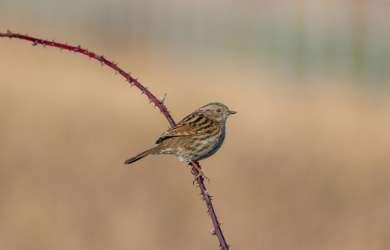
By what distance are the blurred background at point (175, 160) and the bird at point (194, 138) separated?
4753mm

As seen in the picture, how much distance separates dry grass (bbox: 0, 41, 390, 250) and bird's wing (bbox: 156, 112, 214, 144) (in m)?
4.60

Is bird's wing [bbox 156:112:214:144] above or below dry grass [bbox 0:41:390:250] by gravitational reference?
above

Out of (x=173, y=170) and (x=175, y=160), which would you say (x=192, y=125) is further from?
(x=173, y=170)

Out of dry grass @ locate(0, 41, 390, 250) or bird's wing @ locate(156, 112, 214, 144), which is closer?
bird's wing @ locate(156, 112, 214, 144)

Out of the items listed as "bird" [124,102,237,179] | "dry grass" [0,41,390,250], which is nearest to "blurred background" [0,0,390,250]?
"dry grass" [0,41,390,250]

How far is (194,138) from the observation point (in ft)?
24.1

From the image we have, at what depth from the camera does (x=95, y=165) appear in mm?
14250

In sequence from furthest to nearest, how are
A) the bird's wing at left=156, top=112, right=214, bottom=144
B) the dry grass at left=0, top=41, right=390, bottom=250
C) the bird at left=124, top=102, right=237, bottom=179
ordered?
the dry grass at left=0, top=41, right=390, bottom=250, the bird's wing at left=156, top=112, right=214, bottom=144, the bird at left=124, top=102, right=237, bottom=179

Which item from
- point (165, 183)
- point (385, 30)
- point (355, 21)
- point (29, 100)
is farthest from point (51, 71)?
point (385, 30)

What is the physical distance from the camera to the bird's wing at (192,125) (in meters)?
7.29

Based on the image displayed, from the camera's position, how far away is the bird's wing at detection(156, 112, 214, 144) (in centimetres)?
729

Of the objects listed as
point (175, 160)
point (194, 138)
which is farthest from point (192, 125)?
point (175, 160)

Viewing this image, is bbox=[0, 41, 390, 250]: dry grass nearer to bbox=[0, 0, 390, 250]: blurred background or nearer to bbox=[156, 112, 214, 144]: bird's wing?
bbox=[0, 0, 390, 250]: blurred background

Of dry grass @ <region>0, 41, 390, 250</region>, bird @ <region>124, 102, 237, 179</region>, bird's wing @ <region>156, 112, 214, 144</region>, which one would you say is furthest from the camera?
dry grass @ <region>0, 41, 390, 250</region>
